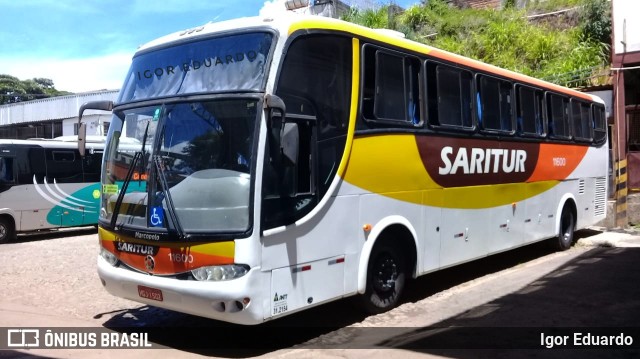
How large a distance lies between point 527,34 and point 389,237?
16.8 m

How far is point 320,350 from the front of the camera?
223 inches

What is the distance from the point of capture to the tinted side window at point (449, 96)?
7660mm

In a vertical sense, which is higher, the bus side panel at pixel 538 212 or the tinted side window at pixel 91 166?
the tinted side window at pixel 91 166

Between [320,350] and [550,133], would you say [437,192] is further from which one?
Result: [550,133]

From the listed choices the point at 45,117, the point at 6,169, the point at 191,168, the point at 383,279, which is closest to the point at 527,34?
the point at 383,279

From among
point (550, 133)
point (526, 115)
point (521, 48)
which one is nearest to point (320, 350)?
point (526, 115)

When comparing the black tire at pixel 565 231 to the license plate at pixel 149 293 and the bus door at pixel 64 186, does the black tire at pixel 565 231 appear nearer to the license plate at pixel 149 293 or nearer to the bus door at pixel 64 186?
the license plate at pixel 149 293

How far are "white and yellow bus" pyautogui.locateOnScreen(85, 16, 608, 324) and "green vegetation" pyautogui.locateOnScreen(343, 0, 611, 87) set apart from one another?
486 inches

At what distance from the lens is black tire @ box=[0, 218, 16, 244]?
1473 centimetres

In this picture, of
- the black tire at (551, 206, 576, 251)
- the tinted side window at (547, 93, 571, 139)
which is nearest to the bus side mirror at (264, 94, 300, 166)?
the tinted side window at (547, 93, 571, 139)

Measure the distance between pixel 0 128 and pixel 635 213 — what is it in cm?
3804

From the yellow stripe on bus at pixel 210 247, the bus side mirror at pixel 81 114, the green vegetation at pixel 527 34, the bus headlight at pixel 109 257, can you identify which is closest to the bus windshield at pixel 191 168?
the yellow stripe on bus at pixel 210 247

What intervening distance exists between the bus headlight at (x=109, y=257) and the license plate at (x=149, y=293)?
1.82ft

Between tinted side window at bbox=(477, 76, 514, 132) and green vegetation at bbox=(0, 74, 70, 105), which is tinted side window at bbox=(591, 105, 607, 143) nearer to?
→ tinted side window at bbox=(477, 76, 514, 132)
